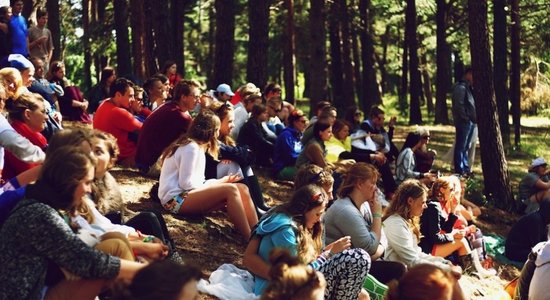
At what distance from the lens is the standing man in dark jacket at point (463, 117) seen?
15734 mm

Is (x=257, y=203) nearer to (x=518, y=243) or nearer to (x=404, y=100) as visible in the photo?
(x=518, y=243)

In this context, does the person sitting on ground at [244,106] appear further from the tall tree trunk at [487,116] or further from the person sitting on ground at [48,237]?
the person sitting on ground at [48,237]

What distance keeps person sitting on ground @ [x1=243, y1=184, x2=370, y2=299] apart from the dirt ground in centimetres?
59

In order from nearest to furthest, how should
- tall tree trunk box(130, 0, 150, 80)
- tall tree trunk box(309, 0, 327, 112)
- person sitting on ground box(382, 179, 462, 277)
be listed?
person sitting on ground box(382, 179, 462, 277), tall tree trunk box(130, 0, 150, 80), tall tree trunk box(309, 0, 327, 112)

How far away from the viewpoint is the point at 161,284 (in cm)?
392

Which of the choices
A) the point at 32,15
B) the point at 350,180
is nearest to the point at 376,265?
the point at 350,180

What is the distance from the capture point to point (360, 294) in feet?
22.7

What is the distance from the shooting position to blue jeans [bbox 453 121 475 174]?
1611 centimetres

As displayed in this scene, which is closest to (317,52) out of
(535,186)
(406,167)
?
(406,167)

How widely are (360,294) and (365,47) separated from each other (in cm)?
2338

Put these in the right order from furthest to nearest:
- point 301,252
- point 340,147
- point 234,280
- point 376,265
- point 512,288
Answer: point 340,147 < point 512,288 < point 376,265 < point 234,280 < point 301,252

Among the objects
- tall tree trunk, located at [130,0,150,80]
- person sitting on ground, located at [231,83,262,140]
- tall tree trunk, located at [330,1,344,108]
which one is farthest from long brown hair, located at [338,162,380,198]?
tall tree trunk, located at [330,1,344,108]

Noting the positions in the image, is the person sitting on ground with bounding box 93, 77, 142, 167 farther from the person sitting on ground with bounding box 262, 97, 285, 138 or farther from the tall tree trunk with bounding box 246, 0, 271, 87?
the tall tree trunk with bounding box 246, 0, 271, 87

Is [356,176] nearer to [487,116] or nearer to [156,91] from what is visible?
[156,91]
